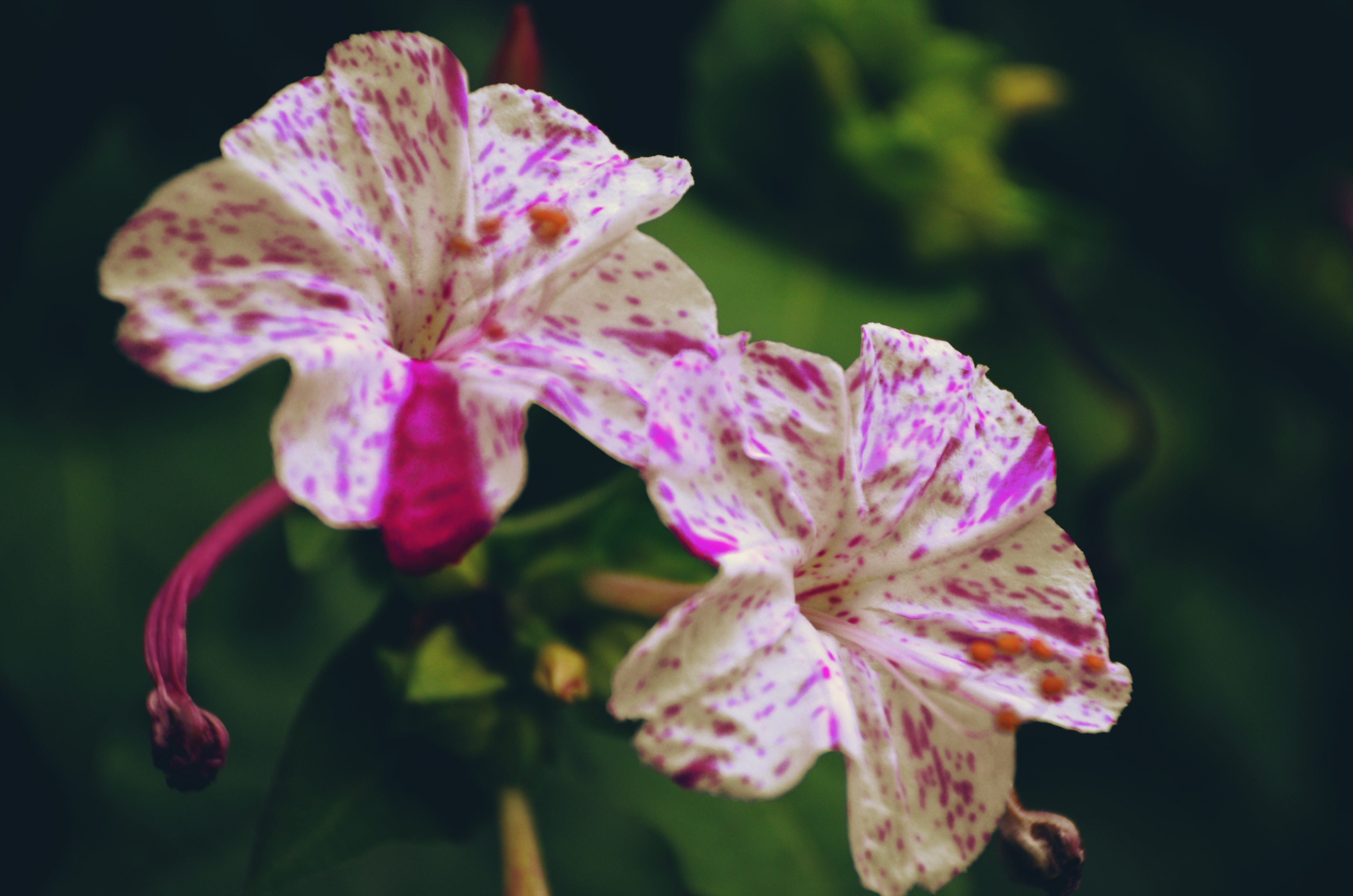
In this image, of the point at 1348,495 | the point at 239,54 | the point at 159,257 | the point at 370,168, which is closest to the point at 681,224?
the point at 239,54

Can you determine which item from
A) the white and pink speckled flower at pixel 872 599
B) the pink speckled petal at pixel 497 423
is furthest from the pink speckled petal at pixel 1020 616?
the pink speckled petal at pixel 497 423

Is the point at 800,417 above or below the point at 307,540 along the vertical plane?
above

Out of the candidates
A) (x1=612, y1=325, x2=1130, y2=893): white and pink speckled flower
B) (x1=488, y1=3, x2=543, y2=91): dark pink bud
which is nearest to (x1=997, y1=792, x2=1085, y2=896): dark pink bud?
(x1=612, y1=325, x2=1130, y2=893): white and pink speckled flower

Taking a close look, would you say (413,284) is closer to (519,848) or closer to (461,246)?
(461,246)

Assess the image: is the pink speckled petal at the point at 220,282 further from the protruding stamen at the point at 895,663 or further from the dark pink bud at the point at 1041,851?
the dark pink bud at the point at 1041,851

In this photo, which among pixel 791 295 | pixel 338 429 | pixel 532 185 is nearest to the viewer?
pixel 338 429

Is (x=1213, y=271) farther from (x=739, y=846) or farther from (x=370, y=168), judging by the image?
(x=370, y=168)

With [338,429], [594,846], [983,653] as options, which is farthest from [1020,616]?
[594,846]
